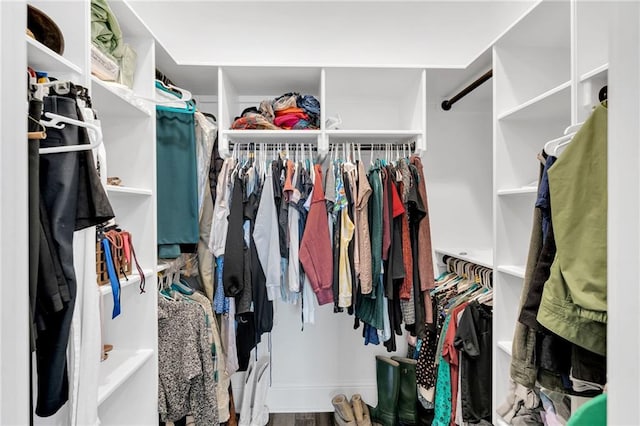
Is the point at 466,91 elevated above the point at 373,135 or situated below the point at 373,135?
above

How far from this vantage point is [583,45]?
1239 millimetres

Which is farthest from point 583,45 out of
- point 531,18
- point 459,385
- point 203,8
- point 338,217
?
point 203,8

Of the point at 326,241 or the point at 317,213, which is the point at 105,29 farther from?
the point at 326,241

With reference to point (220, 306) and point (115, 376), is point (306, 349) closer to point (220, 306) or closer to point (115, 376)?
point (220, 306)

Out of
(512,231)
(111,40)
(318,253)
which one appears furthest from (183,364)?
(512,231)

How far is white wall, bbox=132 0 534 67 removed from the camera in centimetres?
229

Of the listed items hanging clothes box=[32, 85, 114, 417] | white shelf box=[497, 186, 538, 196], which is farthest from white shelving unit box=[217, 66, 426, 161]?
hanging clothes box=[32, 85, 114, 417]

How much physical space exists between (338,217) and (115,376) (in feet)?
3.88

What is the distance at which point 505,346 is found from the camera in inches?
63.6

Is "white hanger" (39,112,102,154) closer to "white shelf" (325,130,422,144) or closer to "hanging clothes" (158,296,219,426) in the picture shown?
"hanging clothes" (158,296,219,426)

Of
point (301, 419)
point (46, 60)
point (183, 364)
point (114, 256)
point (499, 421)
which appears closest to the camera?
point (46, 60)

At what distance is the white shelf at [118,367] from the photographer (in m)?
1.34

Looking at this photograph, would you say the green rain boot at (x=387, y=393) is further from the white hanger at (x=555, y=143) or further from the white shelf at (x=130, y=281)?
the white hanger at (x=555, y=143)

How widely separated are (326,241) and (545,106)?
3.71 feet
